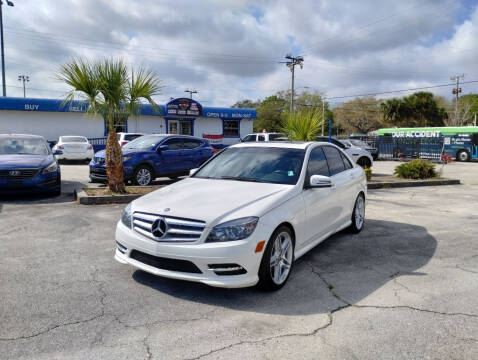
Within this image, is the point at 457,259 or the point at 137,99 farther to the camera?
the point at 137,99

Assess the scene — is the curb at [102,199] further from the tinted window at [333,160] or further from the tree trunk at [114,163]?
the tinted window at [333,160]

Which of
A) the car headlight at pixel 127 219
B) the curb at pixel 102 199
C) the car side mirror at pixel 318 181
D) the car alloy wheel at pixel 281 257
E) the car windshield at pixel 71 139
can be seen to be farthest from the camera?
the car windshield at pixel 71 139

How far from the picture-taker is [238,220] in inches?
145

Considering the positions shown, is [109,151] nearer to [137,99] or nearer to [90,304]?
[137,99]

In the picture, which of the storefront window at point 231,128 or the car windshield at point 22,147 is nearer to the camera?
the car windshield at point 22,147

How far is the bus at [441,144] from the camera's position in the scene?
27219mm

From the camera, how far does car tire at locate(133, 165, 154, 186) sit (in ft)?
36.9

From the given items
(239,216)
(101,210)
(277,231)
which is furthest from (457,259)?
(101,210)

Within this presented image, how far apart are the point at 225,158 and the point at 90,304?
105 inches

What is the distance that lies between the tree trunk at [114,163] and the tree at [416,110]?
157 ft

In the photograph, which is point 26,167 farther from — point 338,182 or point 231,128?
point 231,128

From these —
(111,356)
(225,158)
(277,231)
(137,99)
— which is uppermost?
(137,99)

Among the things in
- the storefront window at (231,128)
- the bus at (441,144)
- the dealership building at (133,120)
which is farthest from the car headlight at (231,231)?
the storefront window at (231,128)

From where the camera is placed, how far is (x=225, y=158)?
5.59m
